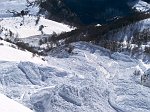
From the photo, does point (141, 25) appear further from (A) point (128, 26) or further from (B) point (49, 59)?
(B) point (49, 59)

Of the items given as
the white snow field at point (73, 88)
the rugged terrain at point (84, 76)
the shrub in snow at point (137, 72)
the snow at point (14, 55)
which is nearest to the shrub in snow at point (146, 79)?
the rugged terrain at point (84, 76)

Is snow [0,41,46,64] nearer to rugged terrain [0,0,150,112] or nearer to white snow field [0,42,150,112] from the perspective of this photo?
rugged terrain [0,0,150,112]

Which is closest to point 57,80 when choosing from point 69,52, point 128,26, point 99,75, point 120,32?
point 99,75

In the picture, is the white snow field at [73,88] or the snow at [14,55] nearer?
the white snow field at [73,88]

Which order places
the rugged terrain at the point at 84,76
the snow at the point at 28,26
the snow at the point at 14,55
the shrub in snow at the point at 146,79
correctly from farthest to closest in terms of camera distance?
the snow at the point at 28,26 → the snow at the point at 14,55 → the shrub in snow at the point at 146,79 → the rugged terrain at the point at 84,76

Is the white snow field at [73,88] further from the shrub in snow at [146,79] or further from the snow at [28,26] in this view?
the snow at [28,26]

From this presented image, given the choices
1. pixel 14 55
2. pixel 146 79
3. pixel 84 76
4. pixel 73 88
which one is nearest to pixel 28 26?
pixel 14 55

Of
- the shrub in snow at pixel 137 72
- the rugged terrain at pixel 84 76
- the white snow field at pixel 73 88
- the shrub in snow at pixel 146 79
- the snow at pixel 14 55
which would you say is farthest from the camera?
the shrub in snow at pixel 137 72

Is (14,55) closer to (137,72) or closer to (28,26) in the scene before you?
(137,72)

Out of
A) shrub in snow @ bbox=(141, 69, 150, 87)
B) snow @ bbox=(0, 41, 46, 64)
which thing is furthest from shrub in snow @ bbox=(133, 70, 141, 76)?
snow @ bbox=(0, 41, 46, 64)
